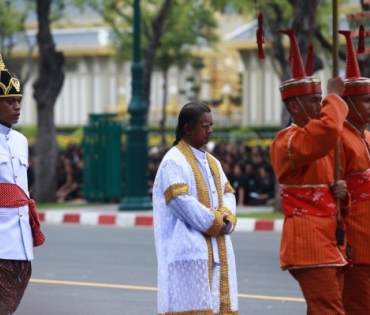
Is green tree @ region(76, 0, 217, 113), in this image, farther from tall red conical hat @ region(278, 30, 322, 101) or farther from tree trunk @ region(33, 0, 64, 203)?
tall red conical hat @ region(278, 30, 322, 101)

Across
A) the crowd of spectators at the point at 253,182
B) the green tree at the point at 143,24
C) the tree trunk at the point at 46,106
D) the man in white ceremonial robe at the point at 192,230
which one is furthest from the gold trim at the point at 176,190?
the green tree at the point at 143,24

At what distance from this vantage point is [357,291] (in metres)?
6.30

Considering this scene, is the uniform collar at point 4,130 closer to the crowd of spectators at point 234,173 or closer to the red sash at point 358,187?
the red sash at point 358,187

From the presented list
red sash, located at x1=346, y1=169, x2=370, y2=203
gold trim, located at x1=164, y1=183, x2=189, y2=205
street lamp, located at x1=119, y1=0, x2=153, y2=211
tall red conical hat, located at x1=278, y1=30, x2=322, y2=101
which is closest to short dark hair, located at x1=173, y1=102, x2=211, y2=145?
gold trim, located at x1=164, y1=183, x2=189, y2=205

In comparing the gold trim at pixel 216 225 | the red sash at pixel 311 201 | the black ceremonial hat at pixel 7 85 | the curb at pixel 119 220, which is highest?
the black ceremonial hat at pixel 7 85

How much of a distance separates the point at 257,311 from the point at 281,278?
2091mm

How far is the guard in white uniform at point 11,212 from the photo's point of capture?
621cm

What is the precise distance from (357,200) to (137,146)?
1343 centimetres

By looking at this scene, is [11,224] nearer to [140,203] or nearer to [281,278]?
[281,278]

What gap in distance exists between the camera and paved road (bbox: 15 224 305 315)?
30.8ft

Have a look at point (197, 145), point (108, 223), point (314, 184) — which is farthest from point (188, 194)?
point (108, 223)

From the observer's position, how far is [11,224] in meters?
6.26

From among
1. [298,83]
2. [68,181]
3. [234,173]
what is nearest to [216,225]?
[298,83]

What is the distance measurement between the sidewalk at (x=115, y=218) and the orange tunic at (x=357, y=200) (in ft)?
34.2
